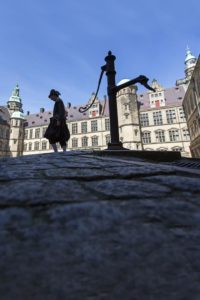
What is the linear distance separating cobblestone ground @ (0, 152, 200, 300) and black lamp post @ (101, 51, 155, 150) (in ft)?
7.84

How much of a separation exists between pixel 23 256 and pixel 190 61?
165 ft

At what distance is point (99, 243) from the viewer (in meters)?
0.74

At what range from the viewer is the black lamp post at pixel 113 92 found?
3.51m

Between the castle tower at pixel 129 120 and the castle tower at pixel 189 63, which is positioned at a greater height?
the castle tower at pixel 189 63

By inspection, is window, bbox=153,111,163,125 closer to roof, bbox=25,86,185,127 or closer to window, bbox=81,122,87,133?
roof, bbox=25,86,185,127

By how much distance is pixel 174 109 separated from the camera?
31.4 metres

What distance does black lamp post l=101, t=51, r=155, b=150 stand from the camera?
3514 mm

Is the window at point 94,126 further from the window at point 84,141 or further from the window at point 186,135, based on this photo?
the window at point 186,135

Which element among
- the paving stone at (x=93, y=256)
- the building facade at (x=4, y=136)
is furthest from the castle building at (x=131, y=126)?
the paving stone at (x=93, y=256)

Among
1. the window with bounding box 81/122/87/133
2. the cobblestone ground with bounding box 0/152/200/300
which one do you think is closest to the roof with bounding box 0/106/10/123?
the window with bounding box 81/122/87/133

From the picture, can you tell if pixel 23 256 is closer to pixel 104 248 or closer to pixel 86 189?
pixel 104 248

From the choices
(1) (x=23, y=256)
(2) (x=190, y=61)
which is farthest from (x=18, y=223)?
(2) (x=190, y=61)

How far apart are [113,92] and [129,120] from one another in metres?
27.5

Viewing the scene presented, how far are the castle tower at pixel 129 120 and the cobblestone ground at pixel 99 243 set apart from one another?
1130 inches
